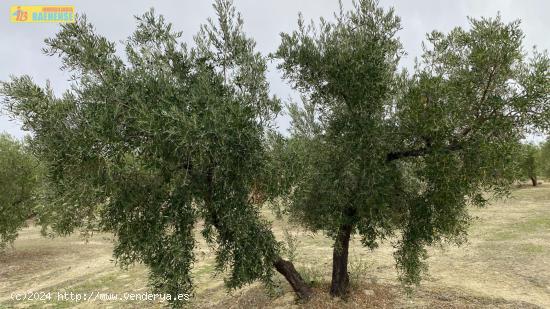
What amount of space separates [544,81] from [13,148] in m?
35.0

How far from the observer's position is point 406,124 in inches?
460

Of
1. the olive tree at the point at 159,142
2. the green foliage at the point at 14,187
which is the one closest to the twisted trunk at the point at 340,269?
the olive tree at the point at 159,142

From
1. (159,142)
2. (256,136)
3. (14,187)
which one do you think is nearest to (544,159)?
(256,136)

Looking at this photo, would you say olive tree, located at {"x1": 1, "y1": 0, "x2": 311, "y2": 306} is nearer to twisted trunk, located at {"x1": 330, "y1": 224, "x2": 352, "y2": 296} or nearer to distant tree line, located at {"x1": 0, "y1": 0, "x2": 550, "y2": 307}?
distant tree line, located at {"x1": 0, "y1": 0, "x2": 550, "y2": 307}

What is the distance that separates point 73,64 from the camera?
1071cm

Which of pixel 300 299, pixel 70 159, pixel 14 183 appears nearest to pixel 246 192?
pixel 70 159

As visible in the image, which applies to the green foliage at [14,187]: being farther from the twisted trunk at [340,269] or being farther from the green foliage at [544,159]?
the green foliage at [544,159]

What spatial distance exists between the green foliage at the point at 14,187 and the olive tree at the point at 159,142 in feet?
73.3

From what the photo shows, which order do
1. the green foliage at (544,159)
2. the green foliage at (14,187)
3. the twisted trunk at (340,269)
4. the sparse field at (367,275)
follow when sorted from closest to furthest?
the twisted trunk at (340,269), the sparse field at (367,275), the green foliage at (14,187), the green foliage at (544,159)

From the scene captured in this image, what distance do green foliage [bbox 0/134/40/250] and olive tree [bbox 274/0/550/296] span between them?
2515cm

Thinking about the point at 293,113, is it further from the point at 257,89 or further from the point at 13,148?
the point at 13,148

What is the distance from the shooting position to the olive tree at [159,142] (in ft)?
31.3

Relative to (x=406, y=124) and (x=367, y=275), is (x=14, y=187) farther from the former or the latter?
(x=406, y=124)

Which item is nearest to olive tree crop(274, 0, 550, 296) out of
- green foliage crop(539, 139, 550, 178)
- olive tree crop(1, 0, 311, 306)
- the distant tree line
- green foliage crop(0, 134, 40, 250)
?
the distant tree line
